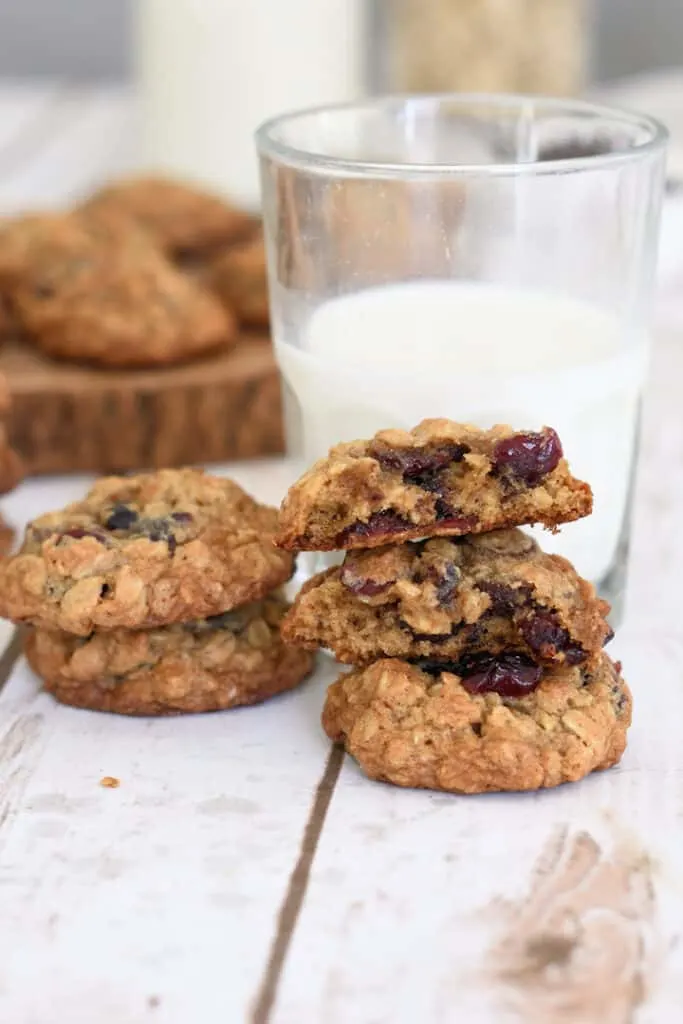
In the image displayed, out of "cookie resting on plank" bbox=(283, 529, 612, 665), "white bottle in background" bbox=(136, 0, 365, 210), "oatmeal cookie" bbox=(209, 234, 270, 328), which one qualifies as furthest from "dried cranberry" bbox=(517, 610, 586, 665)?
"white bottle in background" bbox=(136, 0, 365, 210)

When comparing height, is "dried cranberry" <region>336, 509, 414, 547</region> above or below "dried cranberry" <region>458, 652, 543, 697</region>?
above

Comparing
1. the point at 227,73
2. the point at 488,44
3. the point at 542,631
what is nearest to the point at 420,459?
the point at 542,631

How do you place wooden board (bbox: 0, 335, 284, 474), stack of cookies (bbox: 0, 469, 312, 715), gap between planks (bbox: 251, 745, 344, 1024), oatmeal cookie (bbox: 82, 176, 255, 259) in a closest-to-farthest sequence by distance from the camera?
gap between planks (bbox: 251, 745, 344, 1024)
stack of cookies (bbox: 0, 469, 312, 715)
wooden board (bbox: 0, 335, 284, 474)
oatmeal cookie (bbox: 82, 176, 255, 259)

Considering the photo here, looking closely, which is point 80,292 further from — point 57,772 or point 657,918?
point 657,918

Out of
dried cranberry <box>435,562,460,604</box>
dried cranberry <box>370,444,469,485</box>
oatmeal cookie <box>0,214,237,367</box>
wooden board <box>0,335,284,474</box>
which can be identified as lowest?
wooden board <box>0,335,284,474</box>

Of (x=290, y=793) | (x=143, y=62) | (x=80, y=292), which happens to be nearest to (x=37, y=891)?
(x=290, y=793)

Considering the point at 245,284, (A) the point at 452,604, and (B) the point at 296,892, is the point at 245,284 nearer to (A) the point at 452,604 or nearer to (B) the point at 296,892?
(A) the point at 452,604

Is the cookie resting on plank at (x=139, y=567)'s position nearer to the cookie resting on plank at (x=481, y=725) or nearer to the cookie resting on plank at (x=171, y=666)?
the cookie resting on plank at (x=171, y=666)

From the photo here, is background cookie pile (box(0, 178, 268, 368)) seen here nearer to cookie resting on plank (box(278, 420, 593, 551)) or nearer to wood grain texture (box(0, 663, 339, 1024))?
wood grain texture (box(0, 663, 339, 1024))
